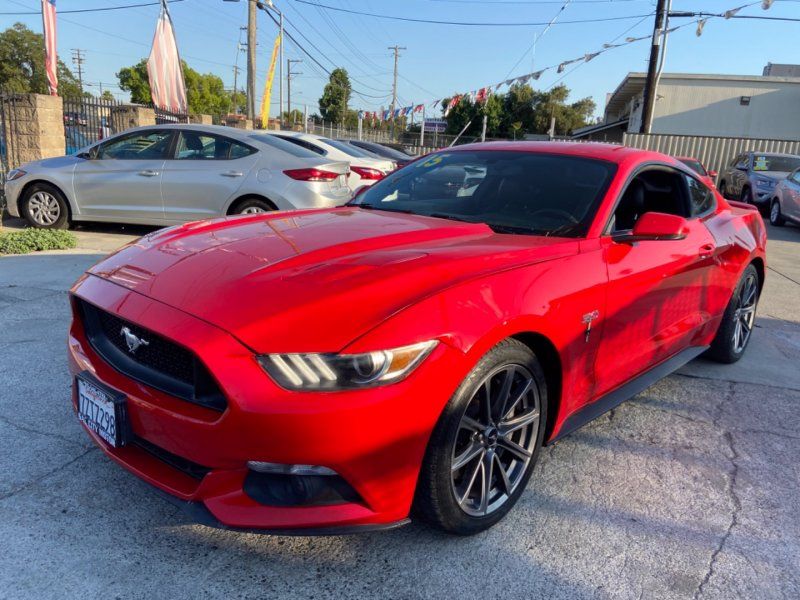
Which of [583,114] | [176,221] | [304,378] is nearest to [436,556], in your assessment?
[304,378]

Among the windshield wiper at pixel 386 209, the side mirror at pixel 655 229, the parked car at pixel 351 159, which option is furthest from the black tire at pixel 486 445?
the parked car at pixel 351 159

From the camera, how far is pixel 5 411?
326cm

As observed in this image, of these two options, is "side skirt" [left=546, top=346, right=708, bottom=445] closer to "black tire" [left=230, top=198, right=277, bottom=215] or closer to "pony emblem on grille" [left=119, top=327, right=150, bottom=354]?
"pony emblem on grille" [left=119, top=327, right=150, bottom=354]

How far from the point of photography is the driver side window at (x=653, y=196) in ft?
12.1

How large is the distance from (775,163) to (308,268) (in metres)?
17.4

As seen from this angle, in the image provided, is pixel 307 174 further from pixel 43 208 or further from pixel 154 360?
pixel 154 360

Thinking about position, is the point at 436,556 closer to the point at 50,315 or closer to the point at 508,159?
the point at 508,159

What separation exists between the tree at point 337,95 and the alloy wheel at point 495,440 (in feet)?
240

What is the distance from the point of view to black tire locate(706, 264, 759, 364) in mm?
4387

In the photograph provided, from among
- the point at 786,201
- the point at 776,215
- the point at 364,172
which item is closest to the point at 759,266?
the point at 364,172

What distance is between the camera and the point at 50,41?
42.5 ft

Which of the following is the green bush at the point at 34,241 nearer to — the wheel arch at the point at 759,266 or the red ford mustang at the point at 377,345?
the red ford mustang at the point at 377,345

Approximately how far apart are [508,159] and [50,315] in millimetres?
3764

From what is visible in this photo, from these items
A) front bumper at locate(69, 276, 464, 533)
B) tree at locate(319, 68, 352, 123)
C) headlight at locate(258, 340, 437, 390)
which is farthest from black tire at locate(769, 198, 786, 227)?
tree at locate(319, 68, 352, 123)
